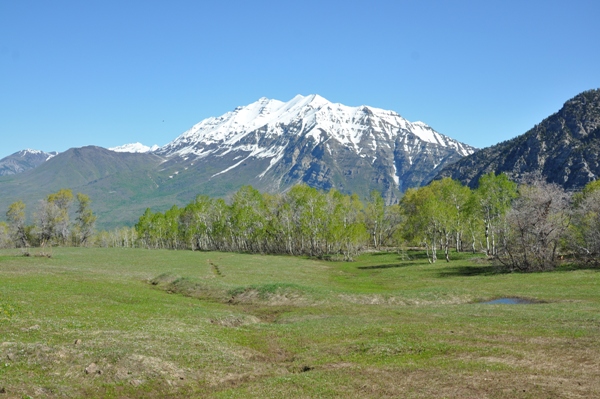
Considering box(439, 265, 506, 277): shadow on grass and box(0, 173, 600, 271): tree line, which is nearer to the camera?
box(439, 265, 506, 277): shadow on grass

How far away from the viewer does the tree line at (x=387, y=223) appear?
8094 cm

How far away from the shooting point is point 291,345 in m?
32.9

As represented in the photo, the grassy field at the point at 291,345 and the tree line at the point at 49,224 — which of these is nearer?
the grassy field at the point at 291,345

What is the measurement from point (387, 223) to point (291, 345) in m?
142

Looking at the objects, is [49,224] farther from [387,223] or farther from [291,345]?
[291,345]

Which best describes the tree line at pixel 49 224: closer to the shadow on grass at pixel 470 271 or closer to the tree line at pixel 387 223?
the tree line at pixel 387 223

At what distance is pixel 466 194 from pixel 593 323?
3992 inches

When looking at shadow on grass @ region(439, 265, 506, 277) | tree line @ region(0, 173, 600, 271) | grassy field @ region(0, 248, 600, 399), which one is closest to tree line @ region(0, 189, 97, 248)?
tree line @ region(0, 173, 600, 271)

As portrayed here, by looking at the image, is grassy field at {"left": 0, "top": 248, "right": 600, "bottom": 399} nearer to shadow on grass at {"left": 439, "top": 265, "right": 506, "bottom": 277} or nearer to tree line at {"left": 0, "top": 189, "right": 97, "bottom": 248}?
shadow on grass at {"left": 439, "top": 265, "right": 506, "bottom": 277}

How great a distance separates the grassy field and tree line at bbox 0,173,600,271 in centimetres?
2763

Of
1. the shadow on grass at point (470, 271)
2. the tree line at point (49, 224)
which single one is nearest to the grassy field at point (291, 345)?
the shadow on grass at point (470, 271)

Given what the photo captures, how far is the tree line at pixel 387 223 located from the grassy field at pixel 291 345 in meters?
27.6

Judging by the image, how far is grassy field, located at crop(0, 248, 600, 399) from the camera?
22719mm

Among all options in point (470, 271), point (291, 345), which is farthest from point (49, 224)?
point (291, 345)
